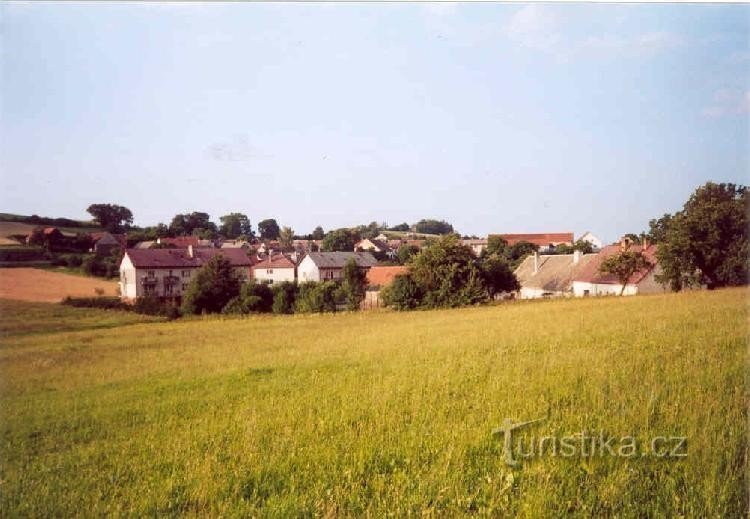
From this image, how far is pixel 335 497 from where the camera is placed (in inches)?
173

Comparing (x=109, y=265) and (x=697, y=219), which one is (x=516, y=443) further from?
(x=697, y=219)

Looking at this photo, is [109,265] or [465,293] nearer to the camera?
[109,265]

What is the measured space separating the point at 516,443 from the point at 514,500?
3.73ft

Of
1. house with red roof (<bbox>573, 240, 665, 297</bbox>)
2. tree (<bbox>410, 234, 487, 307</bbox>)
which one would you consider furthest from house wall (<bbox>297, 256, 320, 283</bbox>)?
house with red roof (<bbox>573, 240, 665, 297</bbox>)

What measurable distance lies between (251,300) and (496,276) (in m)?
23.1

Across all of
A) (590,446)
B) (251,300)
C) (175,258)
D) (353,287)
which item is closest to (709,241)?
(353,287)

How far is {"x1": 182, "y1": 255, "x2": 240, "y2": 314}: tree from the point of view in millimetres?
38375

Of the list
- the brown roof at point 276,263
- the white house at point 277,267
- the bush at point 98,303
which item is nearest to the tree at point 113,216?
the bush at point 98,303

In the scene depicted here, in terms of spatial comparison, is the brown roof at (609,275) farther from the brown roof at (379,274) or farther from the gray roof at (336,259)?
the gray roof at (336,259)

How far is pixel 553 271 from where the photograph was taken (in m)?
53.9

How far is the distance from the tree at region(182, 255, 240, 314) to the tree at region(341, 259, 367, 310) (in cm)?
1068

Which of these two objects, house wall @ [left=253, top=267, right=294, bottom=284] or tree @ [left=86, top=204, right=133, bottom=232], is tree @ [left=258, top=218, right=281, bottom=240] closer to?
house wall @ [left=253, top=267, right=294, bottom=284]

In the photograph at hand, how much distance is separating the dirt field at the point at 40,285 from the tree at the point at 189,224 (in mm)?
12674

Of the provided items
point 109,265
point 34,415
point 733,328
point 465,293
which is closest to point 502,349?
point 733,328
